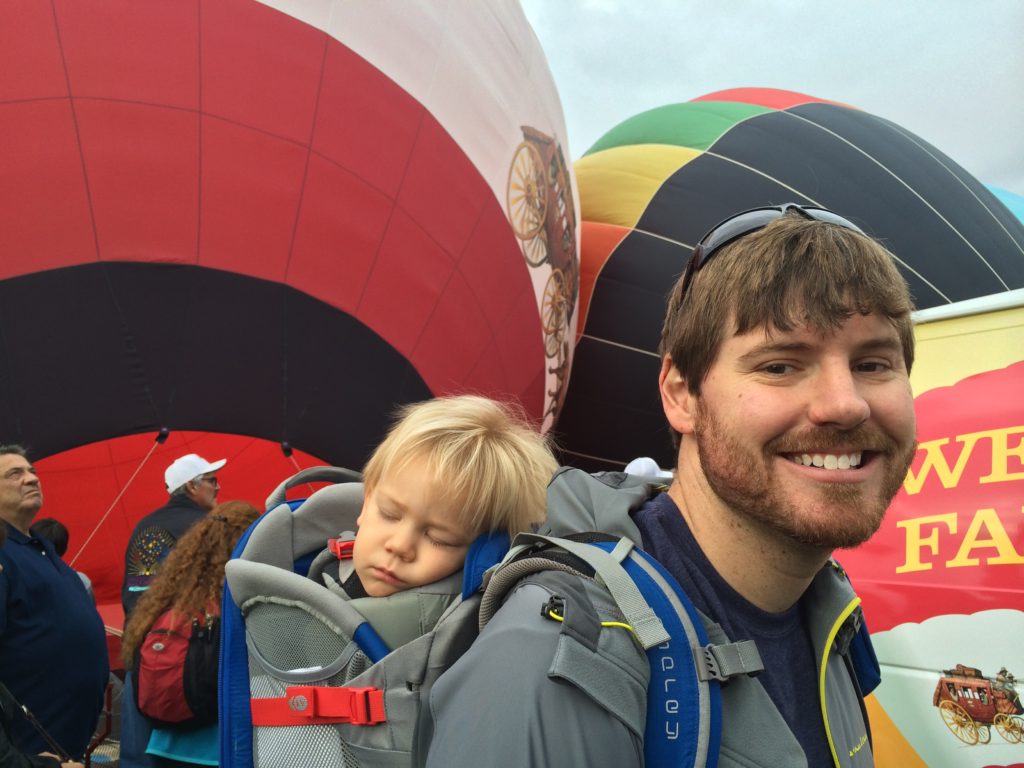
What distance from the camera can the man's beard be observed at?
4.29 ft

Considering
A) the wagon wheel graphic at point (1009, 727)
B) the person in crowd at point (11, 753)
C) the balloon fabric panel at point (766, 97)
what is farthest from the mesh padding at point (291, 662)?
the balloon fabric panel at point (766, 97)

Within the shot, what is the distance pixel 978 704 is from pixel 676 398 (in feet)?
5.56

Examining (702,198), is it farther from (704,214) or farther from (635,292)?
(635,292)

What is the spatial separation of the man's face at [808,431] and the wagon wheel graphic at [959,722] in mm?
1556

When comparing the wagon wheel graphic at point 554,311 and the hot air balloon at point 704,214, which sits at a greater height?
the hot air balloon at point 704,214

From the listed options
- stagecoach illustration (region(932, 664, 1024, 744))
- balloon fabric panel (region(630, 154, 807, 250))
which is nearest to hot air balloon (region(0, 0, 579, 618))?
balloon fabric panel (region(630, 154, 807, 250))

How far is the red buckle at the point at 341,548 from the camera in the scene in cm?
211

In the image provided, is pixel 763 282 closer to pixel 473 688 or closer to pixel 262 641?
pixel 473 688

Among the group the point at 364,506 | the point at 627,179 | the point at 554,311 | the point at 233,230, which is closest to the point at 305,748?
the point at 364,506

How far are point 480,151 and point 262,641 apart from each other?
4.36m

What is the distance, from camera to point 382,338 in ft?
16.8

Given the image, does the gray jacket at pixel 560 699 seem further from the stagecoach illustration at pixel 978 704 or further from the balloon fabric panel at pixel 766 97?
the balloon fabric panel at pixel 766 97

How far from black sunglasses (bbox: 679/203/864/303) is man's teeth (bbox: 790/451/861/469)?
14.5 inches

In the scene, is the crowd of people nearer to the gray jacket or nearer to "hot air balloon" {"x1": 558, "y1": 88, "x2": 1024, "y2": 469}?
the gray jacket
